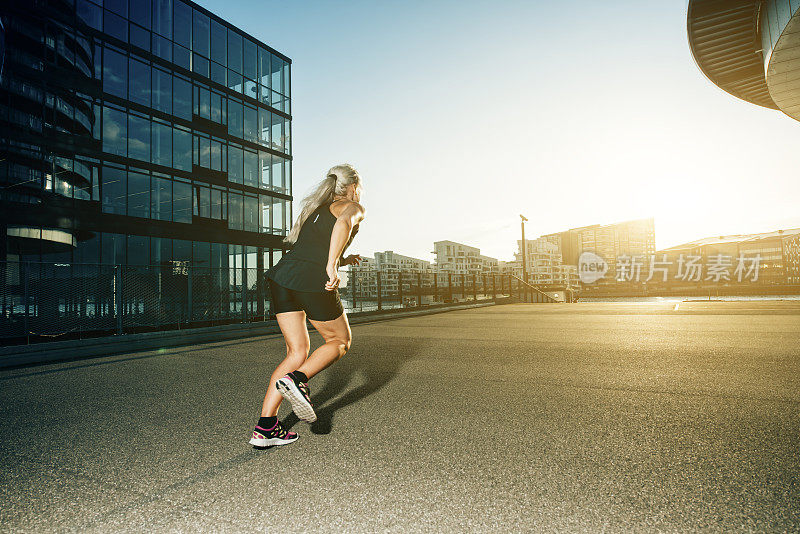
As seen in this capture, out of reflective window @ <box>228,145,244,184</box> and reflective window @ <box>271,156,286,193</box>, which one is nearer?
reflective window @ <box>228,145,244,184</box>

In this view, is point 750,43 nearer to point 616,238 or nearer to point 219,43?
point 219,43

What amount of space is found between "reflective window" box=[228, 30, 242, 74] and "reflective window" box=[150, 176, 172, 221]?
8.52 meters

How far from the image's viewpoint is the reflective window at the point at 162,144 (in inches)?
913

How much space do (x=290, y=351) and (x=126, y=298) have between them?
32.0 ft

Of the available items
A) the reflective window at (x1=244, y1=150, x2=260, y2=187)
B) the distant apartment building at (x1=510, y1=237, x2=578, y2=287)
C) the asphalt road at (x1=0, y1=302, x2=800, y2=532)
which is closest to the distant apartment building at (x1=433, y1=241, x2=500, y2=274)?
the distant apartment building at (x1=510, y1=237, x2=578, y2=287)

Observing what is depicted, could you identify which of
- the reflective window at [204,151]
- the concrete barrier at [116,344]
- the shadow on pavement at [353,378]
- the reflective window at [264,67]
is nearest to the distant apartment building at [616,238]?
the reflective window at [264,67]

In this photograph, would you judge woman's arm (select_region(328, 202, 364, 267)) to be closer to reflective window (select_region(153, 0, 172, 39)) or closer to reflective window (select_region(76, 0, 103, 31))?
reflective window (select_region(76, 0, 103, 31))

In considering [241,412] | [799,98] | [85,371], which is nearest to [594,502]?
[241,412]

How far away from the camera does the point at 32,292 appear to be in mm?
9328

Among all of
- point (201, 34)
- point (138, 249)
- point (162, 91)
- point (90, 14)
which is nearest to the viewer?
point (90, 14)

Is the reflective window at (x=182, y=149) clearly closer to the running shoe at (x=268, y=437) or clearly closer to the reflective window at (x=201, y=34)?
the reflective window at (x=201, y=34)

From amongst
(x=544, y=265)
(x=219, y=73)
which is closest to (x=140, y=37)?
(x=219, y=73)

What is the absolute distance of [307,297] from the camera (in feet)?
9.60

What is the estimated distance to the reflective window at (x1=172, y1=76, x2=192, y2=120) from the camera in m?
24.0
